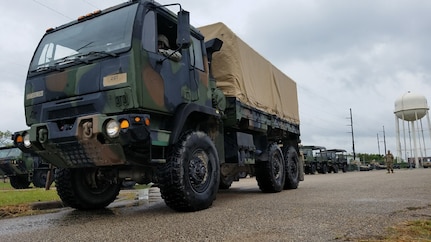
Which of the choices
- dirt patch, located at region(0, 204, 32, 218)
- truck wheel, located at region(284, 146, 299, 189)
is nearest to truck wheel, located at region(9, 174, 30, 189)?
dirt patch, located at region(0, 204, 32, 218)

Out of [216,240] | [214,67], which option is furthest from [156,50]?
[216,240]

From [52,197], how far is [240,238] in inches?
248

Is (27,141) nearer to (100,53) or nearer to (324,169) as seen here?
(100,53)

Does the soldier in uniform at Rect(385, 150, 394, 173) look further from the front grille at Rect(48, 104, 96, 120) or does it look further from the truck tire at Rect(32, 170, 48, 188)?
the front grille at Rect(48, 104, 96, 120)

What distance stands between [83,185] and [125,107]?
82.0 inches

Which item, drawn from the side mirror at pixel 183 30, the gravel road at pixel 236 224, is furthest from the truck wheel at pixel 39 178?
the side mirror at pixel 183 30

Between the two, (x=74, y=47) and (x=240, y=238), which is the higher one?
(x=74, y=47)

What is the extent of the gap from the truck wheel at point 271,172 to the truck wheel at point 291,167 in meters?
0.61

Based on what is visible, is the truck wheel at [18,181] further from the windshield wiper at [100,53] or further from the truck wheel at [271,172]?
the windshield wiper at [100,53]

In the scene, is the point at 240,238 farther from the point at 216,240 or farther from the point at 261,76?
the point at 261,76

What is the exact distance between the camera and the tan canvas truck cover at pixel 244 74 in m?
7.44

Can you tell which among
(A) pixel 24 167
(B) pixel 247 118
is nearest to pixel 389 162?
(B) pixel 247 118

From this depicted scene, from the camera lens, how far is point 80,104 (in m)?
5.04

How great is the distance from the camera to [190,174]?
216 inches
